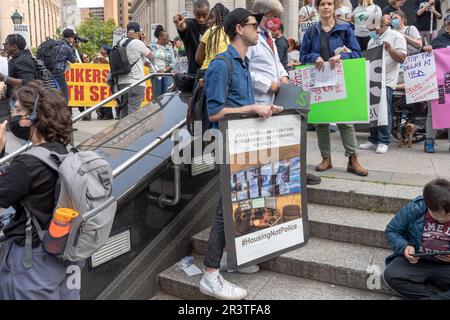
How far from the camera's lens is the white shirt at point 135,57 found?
775 centimetres

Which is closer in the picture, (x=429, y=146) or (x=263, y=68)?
(x=263, y=68)

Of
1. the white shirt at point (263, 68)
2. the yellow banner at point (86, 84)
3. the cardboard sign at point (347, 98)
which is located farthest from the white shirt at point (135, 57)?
the white shirt at point (263, 68)

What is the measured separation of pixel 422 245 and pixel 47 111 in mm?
2497

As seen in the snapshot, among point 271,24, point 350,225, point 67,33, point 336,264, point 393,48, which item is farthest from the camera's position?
point 67,33

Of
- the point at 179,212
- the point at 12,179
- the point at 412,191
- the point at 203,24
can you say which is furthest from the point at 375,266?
the point at 203,24

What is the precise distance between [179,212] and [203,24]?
6.91 ft

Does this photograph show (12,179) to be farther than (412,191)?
No

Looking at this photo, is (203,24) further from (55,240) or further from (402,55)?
(55,240)

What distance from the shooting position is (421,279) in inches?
120

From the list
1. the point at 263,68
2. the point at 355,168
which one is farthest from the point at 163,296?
the point at 355,168

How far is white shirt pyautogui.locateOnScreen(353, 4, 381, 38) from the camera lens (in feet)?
24.2

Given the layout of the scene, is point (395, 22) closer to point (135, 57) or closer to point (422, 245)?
point (135, 57)

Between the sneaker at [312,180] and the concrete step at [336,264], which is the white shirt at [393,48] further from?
the concrete step at [336,264]

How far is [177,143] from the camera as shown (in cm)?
402
